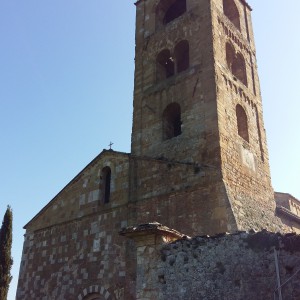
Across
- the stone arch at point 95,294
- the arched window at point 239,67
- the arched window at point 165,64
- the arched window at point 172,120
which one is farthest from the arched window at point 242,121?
the stone arch at point 95,294

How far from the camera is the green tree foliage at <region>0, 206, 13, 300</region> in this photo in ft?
52.6

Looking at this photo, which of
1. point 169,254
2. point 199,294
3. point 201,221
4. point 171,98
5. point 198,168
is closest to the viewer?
point 199,294

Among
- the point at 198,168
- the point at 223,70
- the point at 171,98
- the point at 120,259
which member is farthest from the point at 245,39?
the point at 120,259

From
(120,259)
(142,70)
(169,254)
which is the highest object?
(142,70)

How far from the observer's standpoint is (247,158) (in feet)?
47.4

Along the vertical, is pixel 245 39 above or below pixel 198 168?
above

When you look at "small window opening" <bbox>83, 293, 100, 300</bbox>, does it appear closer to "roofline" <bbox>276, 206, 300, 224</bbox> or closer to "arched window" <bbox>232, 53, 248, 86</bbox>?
"roofline" <bbox>276, 206, 300, 224</bbox>

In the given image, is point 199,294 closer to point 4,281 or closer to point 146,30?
point 4,281

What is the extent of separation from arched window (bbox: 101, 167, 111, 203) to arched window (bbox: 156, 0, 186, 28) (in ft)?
25.6

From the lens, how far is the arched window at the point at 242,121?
15551 mm

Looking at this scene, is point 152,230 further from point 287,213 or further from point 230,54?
point 230,54

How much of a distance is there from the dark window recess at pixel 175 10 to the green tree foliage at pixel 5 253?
462 inches

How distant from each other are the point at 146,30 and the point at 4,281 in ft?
41.0

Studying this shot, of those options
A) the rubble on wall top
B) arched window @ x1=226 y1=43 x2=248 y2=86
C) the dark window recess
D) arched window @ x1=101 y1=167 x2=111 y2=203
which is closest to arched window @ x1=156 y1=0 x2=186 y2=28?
the dark window recess
